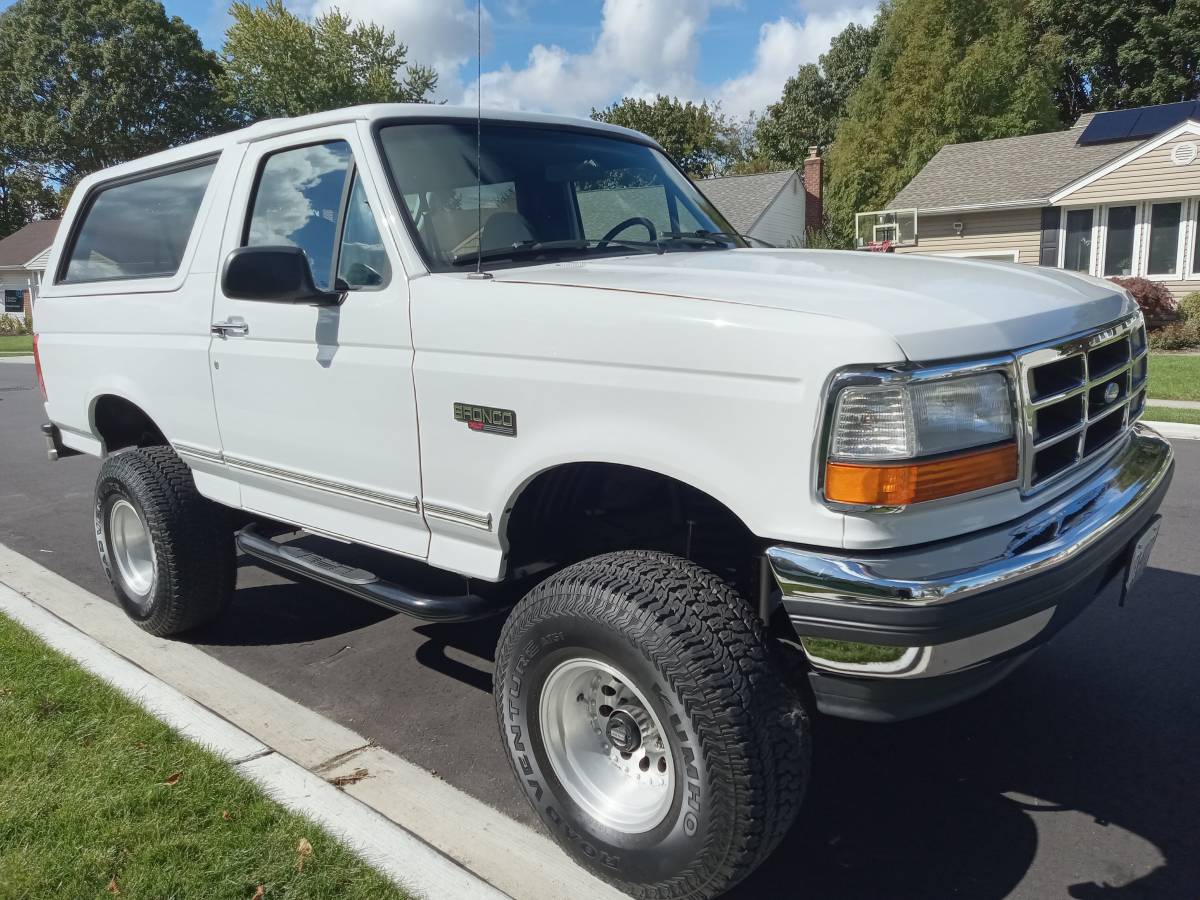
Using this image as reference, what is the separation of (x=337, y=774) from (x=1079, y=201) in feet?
70.1

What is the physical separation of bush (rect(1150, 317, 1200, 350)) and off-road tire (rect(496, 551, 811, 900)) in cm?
1683

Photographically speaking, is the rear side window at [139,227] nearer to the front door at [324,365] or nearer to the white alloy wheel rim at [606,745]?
the front door at [324,365]

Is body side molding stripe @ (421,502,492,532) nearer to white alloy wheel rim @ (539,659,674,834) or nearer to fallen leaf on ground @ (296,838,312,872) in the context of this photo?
white alloy wheel rim @ (539,659,674,834)

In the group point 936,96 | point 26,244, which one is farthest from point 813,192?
point 26,244

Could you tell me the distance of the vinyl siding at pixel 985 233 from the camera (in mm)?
21750

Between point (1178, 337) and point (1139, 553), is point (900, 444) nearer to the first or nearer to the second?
point (1139, 553)

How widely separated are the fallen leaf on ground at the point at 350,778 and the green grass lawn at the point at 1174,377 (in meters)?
10.2

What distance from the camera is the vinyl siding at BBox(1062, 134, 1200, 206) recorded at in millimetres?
18922

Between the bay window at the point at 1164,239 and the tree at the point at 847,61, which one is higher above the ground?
the tree at the point at 847,61

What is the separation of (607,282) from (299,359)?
1.33 meters

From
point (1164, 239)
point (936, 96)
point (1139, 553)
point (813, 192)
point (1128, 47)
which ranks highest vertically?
point (1128, 47)

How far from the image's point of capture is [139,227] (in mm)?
4582

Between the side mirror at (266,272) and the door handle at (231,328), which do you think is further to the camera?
the door handle at (231,328)

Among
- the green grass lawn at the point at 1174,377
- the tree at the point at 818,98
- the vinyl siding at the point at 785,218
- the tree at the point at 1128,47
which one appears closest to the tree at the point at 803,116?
the tree at the point at 818,98
